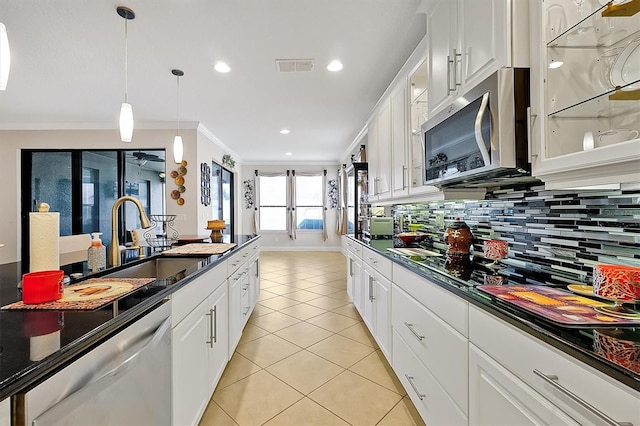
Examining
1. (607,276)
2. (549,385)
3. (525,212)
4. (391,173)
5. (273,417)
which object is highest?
(391,173)

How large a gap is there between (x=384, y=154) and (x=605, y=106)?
6.91 feet

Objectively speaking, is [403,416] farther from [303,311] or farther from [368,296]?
[303,311]

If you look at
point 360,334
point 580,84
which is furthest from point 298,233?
point 580,84

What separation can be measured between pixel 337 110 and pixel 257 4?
2.37 metres

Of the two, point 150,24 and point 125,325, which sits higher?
point 150,24

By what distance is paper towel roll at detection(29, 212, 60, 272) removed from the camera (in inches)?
46.3

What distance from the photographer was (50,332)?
0.79m

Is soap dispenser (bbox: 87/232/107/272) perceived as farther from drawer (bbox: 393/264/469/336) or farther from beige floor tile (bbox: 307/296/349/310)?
beige floor tile (bbox: 307/296/349/310)

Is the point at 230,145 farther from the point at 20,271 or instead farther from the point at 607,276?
the point at 607,276

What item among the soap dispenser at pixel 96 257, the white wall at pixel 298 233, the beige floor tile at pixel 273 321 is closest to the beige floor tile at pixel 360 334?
the beige floor tile at pixel 273 321

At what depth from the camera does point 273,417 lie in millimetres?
1780

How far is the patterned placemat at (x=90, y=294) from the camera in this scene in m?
0.99

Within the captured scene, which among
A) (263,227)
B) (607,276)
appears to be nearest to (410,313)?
(607,276)

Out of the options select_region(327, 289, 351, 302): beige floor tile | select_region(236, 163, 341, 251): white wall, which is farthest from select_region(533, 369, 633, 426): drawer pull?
select_region(236, 163, 341, 251): white wall
